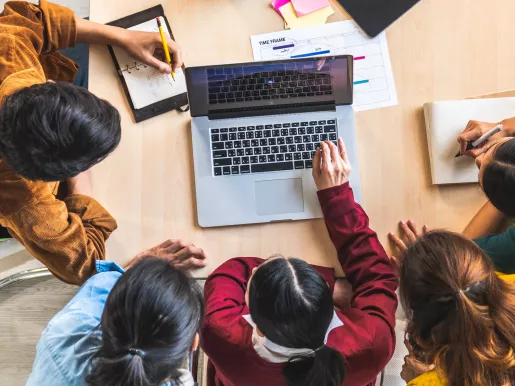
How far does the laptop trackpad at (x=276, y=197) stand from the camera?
0.98 meters

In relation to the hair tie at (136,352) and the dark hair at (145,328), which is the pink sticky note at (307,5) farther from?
the hair tie at (136,352)

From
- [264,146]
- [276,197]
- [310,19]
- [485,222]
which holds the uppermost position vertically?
[310,19]

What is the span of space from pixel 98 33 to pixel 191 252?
0.50 meters

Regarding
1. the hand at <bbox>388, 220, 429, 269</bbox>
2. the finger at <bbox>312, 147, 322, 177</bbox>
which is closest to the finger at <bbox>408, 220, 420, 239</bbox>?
the hand at <bbox>388, 220, 429, 269</bbox>

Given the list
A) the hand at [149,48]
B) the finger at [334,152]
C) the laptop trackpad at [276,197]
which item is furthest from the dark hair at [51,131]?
the finger at [334,152]

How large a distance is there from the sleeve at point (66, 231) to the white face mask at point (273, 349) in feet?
1.12

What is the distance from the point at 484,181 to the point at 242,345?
1.75 ft

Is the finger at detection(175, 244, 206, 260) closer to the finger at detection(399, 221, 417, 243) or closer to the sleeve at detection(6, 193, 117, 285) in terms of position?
the sleeve at detection(6, 193, 117, 285)

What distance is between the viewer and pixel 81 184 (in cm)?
100

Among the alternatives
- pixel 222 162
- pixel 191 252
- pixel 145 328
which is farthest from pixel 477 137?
pixel 145 328

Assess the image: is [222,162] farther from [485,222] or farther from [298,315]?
[485,222]

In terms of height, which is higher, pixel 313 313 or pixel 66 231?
pixel 66 231

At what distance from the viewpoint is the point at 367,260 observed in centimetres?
94

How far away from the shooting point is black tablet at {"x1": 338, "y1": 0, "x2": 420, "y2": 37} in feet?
3.35
